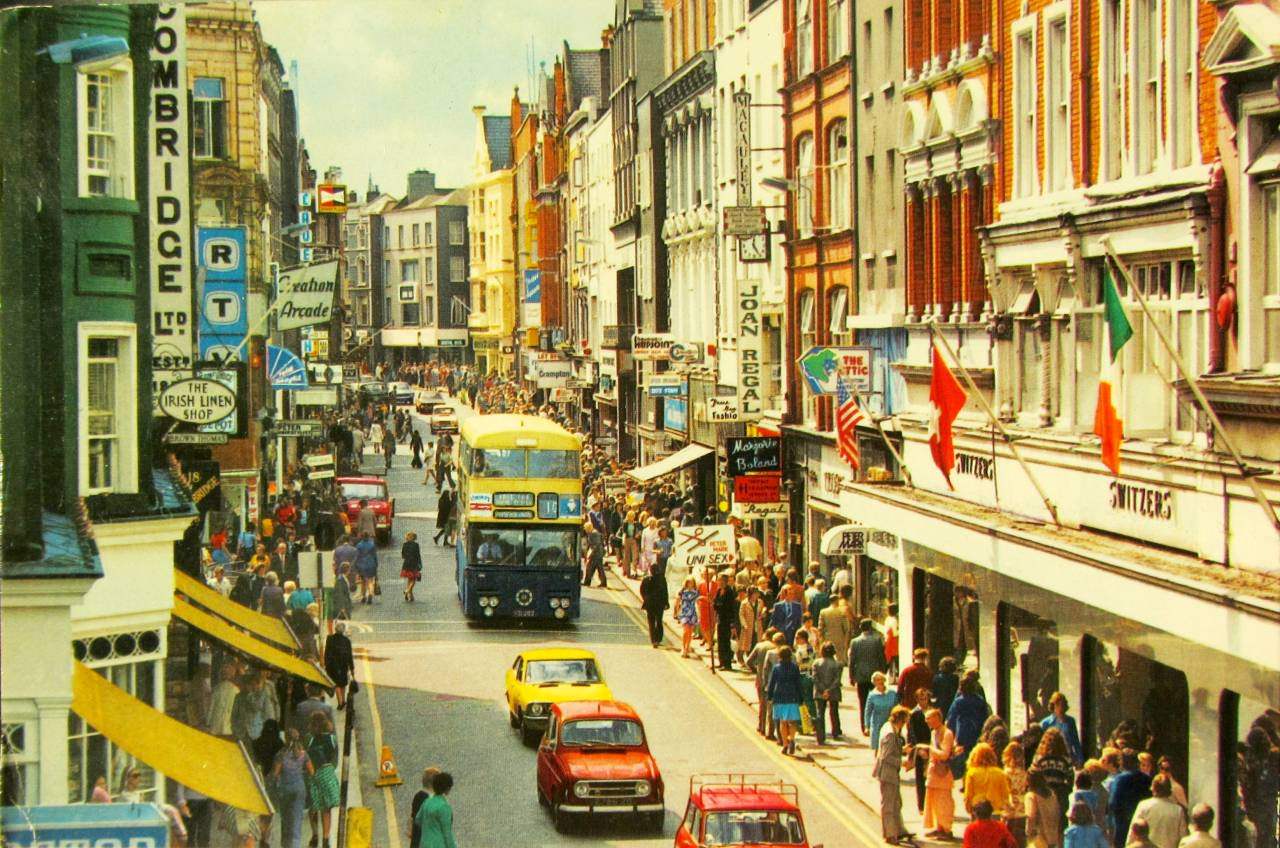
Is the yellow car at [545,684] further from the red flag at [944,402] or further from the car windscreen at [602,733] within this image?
the red flag at [944,402]

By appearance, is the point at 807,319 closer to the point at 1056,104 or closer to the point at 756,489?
the point at 756,489

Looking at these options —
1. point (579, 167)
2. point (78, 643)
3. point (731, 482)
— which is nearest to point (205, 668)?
point (78, 643)

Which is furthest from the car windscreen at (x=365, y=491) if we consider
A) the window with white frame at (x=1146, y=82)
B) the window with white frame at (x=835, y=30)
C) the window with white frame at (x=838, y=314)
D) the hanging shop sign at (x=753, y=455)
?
the window with white frame at (x=1146, y=82)

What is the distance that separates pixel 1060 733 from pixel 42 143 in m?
12.3

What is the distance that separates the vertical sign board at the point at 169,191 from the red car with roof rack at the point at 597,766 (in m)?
6.31

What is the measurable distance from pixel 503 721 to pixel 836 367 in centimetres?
1007

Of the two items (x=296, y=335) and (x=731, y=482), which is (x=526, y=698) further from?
(x=731, y=482)

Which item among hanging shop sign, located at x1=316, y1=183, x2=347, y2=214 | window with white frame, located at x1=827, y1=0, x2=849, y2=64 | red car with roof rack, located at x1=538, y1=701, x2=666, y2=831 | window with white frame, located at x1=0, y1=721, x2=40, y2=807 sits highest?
window with white frame, located at x1=827, y1=0, x2=849, y2=64

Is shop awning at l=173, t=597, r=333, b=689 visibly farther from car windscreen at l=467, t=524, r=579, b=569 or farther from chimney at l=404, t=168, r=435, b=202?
car windscreen at l=467, t=524, r=579, b=569

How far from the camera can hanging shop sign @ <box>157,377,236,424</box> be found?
2200 cm

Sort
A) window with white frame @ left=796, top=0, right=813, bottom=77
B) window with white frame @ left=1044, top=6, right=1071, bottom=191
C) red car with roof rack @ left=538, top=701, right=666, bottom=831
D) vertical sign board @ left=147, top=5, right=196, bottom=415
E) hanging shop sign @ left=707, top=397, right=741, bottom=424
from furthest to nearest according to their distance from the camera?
hanging shop sign @ left=707, top=397, right=741, bottom=424 < window with white frame @ left=796, top=0, right=813, bottom=77 < window with white frame @ left=1044, top=6, right=1071, bottom=191 < vertical sign board @ left=147, top=5, right=196, bottom=415 < red car with roof rack @ left=538, top=701, right=666, bottom=831

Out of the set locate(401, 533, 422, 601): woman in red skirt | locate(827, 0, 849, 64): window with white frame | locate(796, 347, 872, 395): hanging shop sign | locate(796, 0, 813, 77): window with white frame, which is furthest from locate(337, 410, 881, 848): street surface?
locate(827, 0, 849, 64): window with white frame

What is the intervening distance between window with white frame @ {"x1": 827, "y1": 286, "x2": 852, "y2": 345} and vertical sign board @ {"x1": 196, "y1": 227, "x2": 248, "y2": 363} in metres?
15.4

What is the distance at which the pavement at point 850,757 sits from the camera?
892 inches
